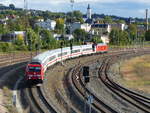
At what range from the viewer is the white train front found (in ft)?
129

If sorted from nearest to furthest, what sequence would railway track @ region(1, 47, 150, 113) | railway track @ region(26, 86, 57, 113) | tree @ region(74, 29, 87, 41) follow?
railway track @ region(26, 86, 57, 113) < railway track @ region(1, 47, 150, 113) < tree @ region(74, 29, 87, 41)

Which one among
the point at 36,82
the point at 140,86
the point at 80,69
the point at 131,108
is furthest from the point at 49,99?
the point at 80,69

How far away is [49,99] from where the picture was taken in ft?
114

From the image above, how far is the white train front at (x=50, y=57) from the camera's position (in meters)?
39.4

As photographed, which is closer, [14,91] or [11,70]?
[14,91]

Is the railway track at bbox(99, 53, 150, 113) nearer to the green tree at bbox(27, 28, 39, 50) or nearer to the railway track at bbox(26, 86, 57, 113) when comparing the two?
the railway track at bbox(26, 86, 57, 113)

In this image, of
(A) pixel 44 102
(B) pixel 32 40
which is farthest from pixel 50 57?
(B) pixel 32 40

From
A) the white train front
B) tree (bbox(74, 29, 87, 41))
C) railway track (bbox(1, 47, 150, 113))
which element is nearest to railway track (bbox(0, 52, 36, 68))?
the white train front

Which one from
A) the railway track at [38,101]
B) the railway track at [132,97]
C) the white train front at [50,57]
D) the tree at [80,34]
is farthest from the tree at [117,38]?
the railway track at [38,101]

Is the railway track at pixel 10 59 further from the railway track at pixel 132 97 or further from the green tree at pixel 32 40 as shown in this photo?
the railway track at pixel 132 97

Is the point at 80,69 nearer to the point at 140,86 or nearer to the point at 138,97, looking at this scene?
the point at 140,86

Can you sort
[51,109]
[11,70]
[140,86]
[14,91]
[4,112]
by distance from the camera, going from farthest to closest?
1. [11,70]
2. [140,86]
3. [14,91]
4. [51,109]
5. [4,112]

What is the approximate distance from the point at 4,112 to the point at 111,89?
57.3 ft

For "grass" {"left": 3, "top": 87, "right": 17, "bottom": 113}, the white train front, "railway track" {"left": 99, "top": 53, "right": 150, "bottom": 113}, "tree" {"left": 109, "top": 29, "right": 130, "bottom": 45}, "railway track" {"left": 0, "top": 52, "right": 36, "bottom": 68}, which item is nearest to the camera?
"grass" {"left": 3, "top": 87, "right": 17, "bottom": 113}
